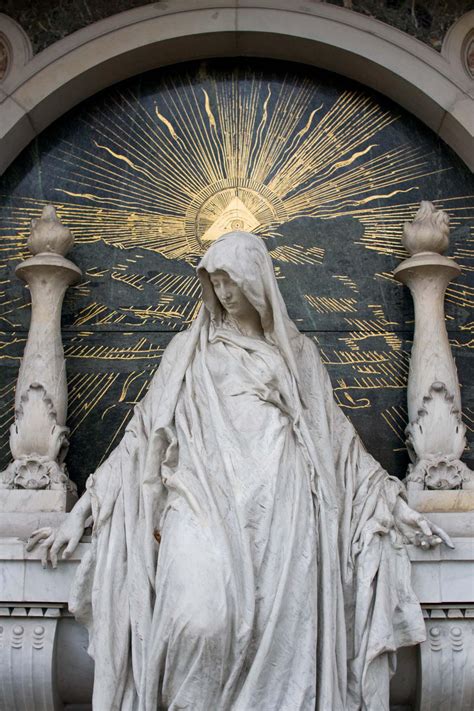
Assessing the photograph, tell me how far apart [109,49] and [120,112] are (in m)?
0.32

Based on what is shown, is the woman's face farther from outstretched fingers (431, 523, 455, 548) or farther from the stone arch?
the stone arch

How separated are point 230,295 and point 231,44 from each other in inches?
70.5

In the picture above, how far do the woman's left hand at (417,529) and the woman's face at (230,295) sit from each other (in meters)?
1.02

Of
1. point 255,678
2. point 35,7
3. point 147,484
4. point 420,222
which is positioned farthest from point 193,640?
point 35,7

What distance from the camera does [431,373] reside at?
20.2 feet

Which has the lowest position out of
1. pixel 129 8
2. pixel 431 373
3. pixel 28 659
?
pixel 28 659

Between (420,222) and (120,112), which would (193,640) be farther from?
(120,112)

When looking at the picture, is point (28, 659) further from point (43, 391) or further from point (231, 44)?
point (231, 44)

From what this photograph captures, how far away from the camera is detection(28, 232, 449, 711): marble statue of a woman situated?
4883 millimetres

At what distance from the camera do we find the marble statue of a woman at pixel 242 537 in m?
4.88

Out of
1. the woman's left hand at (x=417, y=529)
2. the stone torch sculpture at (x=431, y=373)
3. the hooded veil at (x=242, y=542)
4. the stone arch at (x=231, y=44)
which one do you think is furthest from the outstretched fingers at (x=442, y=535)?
the stone arch at (x=231, y=44)

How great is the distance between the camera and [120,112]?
271 inches

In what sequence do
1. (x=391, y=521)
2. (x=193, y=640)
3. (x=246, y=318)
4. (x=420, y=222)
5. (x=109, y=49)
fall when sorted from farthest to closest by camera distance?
(x=109, y=49) → (x=420, y=222) → (x=246, y=318) → (x=391, y=521) → (x=193, y=640)

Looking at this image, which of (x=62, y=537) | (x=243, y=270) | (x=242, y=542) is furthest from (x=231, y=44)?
(x=242, y=542)
